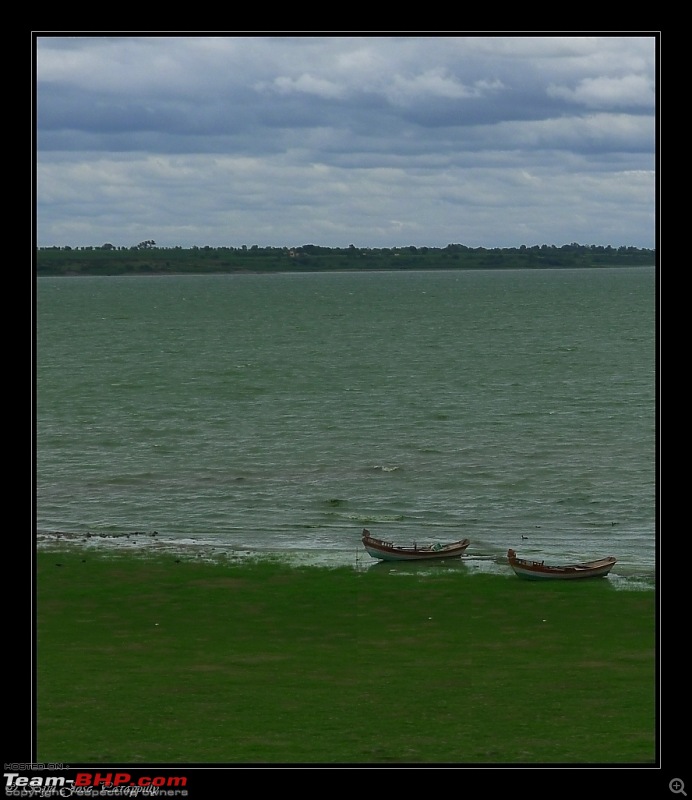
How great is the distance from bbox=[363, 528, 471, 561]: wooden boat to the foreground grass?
124cm

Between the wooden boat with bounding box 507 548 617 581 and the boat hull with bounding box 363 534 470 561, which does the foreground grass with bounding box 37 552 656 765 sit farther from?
the boat hull with bounding box 363 534 470 561

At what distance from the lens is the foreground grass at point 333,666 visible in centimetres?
2109

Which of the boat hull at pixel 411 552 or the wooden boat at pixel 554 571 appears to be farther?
the boat hull at pixel 411 552

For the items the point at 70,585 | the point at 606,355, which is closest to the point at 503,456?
the point at 70,585

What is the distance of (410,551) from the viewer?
38.1 metres

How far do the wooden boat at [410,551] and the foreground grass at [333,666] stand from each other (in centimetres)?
124

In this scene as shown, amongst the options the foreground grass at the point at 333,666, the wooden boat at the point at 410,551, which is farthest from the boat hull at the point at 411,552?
the foreground grass at the point at 333,666

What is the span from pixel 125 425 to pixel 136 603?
4323 cm
